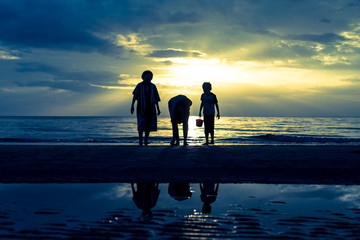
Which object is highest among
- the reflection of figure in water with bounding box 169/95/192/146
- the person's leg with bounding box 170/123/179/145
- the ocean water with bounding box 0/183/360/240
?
the reflection of figure in water with bounding box 169/95/192/146

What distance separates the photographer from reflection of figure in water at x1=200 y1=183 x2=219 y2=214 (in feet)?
10.4

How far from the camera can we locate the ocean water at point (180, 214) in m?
2.37

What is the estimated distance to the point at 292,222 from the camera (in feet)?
8.76

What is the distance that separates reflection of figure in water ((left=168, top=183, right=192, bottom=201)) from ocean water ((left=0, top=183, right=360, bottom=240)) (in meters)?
0.05

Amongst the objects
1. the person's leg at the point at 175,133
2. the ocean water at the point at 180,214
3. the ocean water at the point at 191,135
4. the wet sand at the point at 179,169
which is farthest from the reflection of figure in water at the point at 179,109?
the ocean water at the point at 180,214

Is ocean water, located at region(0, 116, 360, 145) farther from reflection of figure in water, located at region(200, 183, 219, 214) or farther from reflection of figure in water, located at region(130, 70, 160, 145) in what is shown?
reflection of figure in water, located at region(200, 183, 219, 214)

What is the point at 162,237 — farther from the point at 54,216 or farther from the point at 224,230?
A: the point at 54,216

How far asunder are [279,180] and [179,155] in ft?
8.34

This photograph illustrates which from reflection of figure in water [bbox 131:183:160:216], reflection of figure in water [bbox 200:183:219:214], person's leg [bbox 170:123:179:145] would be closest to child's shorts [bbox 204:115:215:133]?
person's leg [bbox 170:123:179:145]

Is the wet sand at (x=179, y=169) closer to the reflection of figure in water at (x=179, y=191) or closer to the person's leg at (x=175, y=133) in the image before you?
the reflection of figure in water at (x=179, y=191)

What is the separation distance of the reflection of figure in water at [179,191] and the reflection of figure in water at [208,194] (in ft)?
0.61

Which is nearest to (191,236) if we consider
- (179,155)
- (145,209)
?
(145,209)

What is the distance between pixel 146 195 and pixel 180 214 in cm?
97

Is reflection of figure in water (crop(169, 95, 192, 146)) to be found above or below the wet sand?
above
